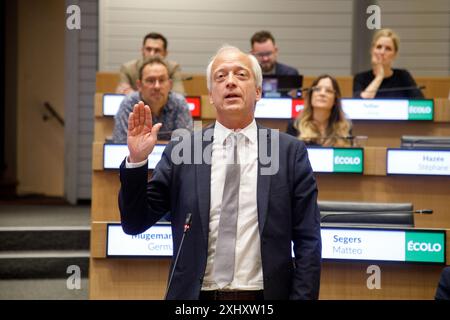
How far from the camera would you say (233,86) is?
90.8 inches

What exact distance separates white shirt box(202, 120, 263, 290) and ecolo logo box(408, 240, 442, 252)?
1.41 metres

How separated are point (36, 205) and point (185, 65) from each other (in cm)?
193

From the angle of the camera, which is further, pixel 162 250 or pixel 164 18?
pixel 164 18

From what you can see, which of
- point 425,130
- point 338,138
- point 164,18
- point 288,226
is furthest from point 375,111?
point 288,226

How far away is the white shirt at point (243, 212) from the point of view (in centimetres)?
223

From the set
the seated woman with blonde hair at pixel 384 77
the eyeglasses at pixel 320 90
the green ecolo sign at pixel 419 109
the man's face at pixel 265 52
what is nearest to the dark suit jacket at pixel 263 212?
the eyeglasses at pixel 320 90

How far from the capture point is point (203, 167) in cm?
231

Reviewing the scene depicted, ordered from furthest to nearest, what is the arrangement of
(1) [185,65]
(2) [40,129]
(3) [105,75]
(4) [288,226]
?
1. (2) [40,129]
2. (1) [185,65]
3. (3) [105,75]
4. (4) [288,226]

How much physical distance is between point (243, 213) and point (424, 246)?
149 cm

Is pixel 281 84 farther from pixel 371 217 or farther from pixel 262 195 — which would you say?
pixel 262 195

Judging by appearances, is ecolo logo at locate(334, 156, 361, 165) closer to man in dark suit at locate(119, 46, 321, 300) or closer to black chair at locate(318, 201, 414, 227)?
black chair at locate(318, 201, 414, 227)

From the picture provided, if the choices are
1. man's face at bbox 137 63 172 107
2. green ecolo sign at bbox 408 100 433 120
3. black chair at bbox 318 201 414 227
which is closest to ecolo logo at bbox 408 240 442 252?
black chair at bbox 318 201 414 227

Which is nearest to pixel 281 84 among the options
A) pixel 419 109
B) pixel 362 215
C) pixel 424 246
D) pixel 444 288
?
pixel 419 109

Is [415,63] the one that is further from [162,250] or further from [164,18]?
[162,250]
